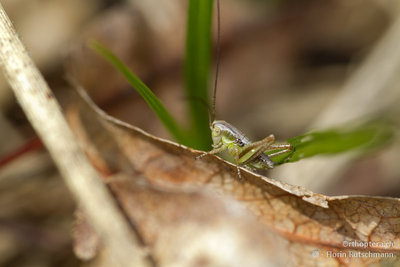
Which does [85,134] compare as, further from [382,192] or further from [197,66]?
[382,192]

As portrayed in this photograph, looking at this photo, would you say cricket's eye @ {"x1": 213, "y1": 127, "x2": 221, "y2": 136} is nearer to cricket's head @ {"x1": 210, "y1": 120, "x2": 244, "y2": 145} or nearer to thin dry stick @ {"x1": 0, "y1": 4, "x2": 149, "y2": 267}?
cricket's head @ {"x1": 210, "y1": 120, "x2": 244, "y2": 145}

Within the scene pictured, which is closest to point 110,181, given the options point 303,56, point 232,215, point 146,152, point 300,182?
point 146,152

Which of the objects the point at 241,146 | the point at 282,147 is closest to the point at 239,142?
the point at 241,146

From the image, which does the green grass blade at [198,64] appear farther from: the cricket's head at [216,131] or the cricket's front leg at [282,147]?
the cricket's front leg at [282,147]

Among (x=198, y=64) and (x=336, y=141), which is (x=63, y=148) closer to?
(x=198, y=64)

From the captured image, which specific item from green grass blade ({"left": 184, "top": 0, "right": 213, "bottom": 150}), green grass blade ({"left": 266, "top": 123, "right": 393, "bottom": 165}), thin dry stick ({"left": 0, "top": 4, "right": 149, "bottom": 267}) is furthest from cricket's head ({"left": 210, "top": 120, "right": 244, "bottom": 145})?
thin dry stick ({"left": 0, "top": 4, "right": 149, "bottom": 267})

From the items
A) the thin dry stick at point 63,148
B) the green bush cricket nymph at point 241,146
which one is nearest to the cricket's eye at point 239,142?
the green bush cricket nymph at point 241,146
